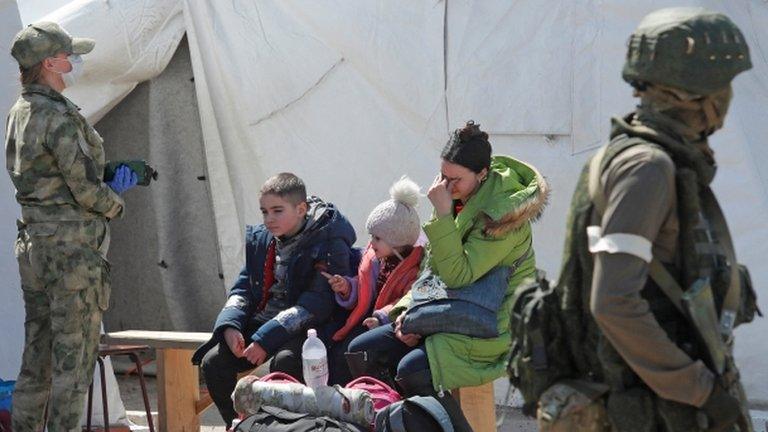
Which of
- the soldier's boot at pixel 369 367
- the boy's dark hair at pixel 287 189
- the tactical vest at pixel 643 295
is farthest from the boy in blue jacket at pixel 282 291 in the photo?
the tactical vest at pixel 643 295

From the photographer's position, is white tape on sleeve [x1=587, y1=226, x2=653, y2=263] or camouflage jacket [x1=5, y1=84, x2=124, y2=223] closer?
white tape on sleeve [x1=587, y1=226, x2=653, y2=263]

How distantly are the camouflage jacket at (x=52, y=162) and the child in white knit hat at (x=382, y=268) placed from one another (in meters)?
0.92

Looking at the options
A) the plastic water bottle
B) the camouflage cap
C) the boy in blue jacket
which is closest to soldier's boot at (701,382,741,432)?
the plastic water bottle

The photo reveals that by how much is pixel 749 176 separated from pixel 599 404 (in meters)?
3.03

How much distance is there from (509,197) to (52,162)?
1648mm

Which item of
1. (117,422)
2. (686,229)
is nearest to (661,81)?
(686,229)

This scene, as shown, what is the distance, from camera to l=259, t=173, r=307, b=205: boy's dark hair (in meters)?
4.67

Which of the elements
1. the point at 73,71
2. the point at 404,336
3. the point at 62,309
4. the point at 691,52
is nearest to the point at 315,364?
the point at 404,336

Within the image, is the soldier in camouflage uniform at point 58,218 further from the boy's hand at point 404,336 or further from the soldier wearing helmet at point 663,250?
the soldier wearing helmet at point 663,250

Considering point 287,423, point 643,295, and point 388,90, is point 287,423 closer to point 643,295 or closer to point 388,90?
point 643,295

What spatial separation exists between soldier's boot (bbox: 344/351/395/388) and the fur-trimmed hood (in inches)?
23.2

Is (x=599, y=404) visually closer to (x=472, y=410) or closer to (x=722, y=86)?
(x=722, y=86)

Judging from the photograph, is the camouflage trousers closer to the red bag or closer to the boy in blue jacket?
the boy in blue jacket

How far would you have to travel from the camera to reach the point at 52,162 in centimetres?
455
